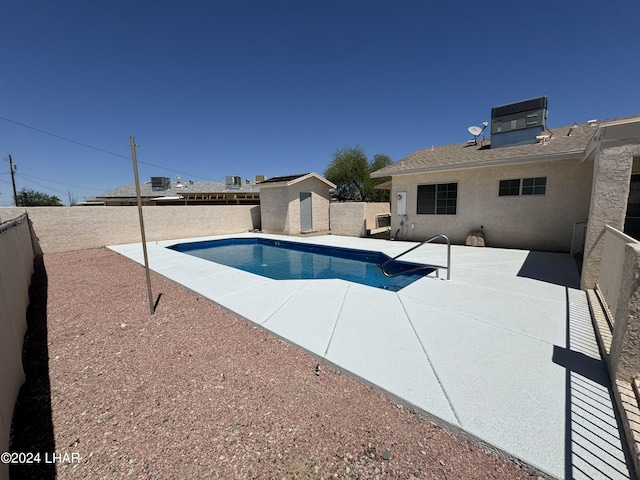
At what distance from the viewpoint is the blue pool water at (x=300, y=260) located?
7.69 m

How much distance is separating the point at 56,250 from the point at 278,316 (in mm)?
12738

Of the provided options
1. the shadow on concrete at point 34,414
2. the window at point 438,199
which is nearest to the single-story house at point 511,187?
the window at point 438,199

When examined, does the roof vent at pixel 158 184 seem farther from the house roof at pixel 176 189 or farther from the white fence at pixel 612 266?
the white fence at pixel 612 266

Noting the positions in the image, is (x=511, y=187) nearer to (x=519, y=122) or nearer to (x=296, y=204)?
(x=519, y=122)

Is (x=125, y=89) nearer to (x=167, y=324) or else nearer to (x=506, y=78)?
(x=167, y=324)

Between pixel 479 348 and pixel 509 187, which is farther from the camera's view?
pixel 509 187

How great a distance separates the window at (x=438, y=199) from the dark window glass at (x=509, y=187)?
1588mm

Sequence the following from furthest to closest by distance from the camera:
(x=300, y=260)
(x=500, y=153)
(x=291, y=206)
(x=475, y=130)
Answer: (x=291, y=206) → (x=475, y=130) → (x=300, y=260) → (x=500, y=153)

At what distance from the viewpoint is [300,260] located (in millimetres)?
10578

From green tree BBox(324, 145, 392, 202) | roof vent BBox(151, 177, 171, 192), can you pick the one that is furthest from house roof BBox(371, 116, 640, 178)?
roof vent BBox(151, 177, 171, 192)

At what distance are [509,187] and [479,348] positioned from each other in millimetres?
9034

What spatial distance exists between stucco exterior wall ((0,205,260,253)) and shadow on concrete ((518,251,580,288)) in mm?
15493

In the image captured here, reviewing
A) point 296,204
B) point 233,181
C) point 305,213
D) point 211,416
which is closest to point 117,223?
point 296,204

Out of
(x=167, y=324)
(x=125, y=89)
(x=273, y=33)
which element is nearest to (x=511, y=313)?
(x=167, y=324)
